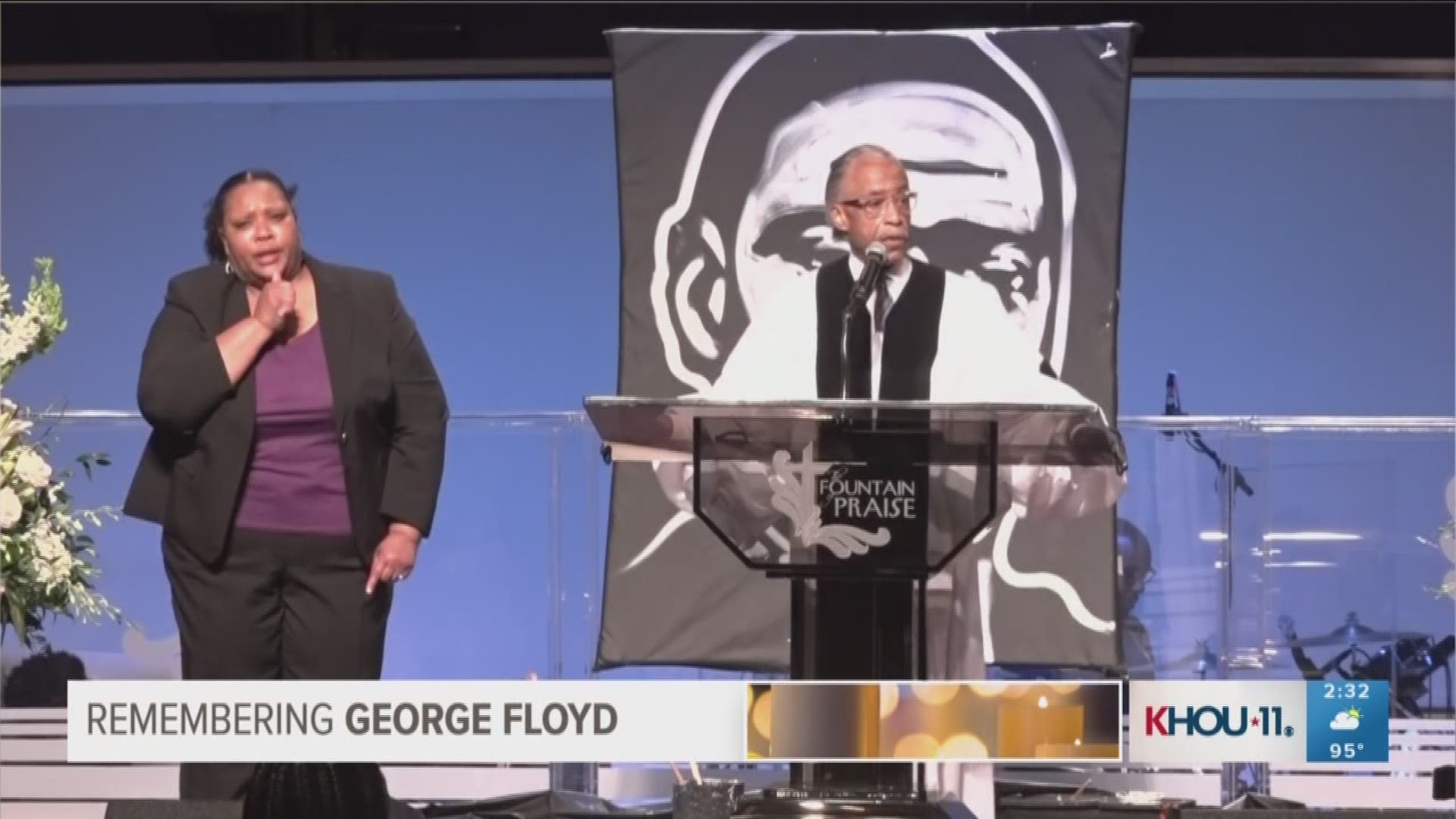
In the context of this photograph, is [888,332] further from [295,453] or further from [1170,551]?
[1170,551]

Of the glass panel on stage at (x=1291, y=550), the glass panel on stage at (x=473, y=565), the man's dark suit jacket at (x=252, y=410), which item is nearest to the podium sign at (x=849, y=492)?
the man's dark suit jacket at (x=252, y=410)

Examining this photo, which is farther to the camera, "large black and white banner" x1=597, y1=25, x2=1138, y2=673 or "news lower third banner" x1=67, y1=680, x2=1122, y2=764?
"large black and white banner" x1=597, y1=25, x2=1138, y2=673

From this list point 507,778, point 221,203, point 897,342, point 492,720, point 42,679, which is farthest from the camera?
point 42,679

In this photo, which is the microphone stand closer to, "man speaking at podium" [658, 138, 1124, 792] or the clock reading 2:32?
the clock reading 2:32

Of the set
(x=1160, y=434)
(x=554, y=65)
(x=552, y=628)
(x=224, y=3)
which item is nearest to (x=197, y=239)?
(x=224, y=3)

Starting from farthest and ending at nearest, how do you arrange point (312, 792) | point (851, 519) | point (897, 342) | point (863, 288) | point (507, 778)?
point (507, 778)
point (897, 342)
point (312, 792)
point (851, 519)
point (863, 288)

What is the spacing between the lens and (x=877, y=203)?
402 cm

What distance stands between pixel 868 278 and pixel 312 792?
150cm

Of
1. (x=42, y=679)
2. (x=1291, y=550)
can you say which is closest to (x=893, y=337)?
(x=1291, y=550)

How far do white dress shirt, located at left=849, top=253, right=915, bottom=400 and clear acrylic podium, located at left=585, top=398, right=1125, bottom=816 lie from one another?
606 mm

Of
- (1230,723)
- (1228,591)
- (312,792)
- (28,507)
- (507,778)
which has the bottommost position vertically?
(507,778)

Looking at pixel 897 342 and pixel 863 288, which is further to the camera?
pixel 897 342

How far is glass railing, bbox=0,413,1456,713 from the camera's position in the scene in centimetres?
482

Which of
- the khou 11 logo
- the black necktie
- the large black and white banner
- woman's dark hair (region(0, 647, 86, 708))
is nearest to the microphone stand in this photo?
the large black and white banner
